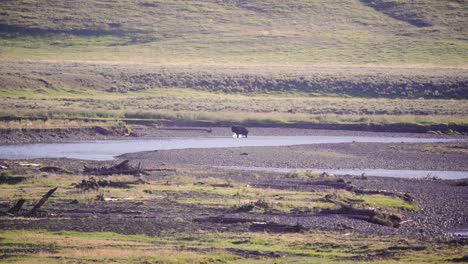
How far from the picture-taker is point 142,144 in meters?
47.8

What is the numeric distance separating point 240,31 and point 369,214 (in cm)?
9034

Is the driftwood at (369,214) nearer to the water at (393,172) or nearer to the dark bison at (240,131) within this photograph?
the water at (393,172)

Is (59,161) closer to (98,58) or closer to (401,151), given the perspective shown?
(401,151)

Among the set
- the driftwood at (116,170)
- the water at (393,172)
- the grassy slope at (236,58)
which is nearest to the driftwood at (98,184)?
the driftwood at (116,170)

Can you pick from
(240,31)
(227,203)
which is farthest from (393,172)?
(240,31)

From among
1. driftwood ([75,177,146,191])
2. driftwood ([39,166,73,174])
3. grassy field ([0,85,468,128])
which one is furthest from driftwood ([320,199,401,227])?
grassy field ([0,85,468,128])

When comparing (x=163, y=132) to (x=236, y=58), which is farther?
(x=236, y=58)

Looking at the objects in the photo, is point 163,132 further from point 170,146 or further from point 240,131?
point 170,146

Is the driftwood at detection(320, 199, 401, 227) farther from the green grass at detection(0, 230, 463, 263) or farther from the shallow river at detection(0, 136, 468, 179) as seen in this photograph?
the shallow river at detection(0, 136, 468, 179)

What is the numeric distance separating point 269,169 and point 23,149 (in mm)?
11995

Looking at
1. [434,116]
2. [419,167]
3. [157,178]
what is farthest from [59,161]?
[434,116]

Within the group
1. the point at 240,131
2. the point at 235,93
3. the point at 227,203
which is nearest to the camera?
the point at 227,203

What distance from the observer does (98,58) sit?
316 feet

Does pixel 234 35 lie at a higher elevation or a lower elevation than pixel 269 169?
lower
